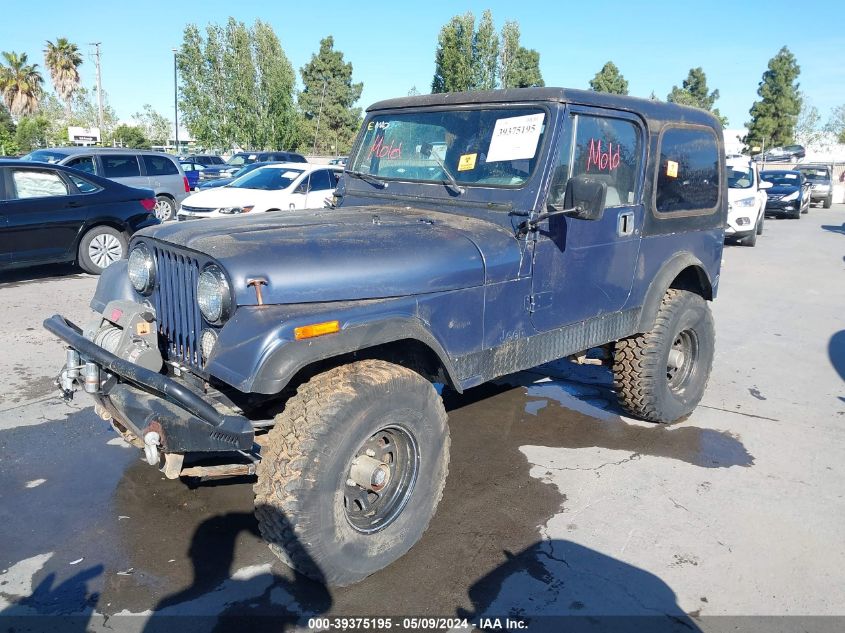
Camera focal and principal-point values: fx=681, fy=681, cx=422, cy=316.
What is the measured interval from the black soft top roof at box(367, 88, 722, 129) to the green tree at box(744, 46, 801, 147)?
174ft

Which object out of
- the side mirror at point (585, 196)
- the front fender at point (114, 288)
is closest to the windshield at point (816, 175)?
the side mirror at point (585, 196)

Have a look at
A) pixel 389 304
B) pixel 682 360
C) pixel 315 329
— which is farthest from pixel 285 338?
pixel 682 360

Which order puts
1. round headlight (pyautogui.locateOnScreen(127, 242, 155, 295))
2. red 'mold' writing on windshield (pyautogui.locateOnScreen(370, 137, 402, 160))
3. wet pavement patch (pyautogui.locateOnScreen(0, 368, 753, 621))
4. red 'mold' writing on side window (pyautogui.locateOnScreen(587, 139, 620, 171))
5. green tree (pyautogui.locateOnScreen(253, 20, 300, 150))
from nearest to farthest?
wet pavement patch (pyautogui.locateOnScreen(0, 368, 753, 621)) → round headlight (pyautogui.locateOnScreen(127, 242, 155, 295)) → red 'mold' writing on side window (pyautogui.locateOnScreen(587, 139, 620, 171)) → red 'mold' writing on windshield (pyautogui.locateOnScreen(370, 137, 402, 160)) → green tree (pyautogui.locateOnScreen(253, 20, 300, 150))

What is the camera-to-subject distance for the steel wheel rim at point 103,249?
9.64 metres

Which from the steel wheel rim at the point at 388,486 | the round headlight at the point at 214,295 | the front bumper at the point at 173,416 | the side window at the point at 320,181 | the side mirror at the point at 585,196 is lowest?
the steel wheel rim at the point at 388,486

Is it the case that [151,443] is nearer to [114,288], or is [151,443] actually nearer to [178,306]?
[178,306]

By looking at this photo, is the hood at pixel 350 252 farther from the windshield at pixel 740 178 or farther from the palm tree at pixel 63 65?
the palm tree at pixel 63 65

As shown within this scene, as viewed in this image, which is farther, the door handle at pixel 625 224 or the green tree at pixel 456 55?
the green tree at pixel 456 55

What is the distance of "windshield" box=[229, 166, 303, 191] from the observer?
42.2 ft

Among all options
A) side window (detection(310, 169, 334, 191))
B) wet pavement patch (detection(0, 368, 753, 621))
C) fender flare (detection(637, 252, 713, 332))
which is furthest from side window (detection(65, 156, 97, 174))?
fender flare (detection(637, 252, 713, 332))

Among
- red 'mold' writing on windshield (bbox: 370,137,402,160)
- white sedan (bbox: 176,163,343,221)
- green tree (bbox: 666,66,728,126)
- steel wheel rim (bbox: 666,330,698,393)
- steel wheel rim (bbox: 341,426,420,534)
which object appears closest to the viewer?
steel wheel rim (bbox: 341,426,420,534)

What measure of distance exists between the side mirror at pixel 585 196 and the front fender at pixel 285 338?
1136 millimetres

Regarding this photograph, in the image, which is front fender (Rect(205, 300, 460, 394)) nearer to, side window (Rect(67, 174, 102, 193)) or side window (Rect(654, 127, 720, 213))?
side window (Rect(654, 127, 720, 213))

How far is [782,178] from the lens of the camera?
23859 mm
